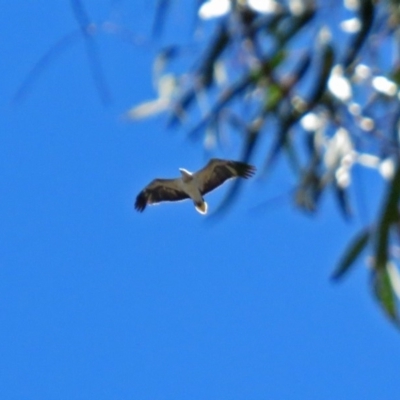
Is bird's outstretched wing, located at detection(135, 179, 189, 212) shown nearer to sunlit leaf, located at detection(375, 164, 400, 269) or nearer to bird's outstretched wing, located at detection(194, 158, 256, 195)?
bird's outstretched wing, located at detection(194, 158, 256, 195)

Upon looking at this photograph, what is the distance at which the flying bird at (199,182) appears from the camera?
1.68 m

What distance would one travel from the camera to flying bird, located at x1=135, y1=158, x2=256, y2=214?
1685 millimetres

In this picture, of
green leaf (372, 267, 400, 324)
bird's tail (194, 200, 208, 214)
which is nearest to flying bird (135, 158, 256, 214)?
bird's tail (194, 200, 208, 214)

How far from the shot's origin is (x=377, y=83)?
163 centimetres

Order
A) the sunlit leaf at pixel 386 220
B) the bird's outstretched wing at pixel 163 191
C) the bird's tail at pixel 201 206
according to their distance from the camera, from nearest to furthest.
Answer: the sunlit leaf at pixel 386 220 → the bird's tail at pixel 201 206 → the bird's outstretched wing at pixel 163 191

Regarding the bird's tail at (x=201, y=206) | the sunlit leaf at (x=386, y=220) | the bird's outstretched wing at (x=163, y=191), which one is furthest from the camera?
the bird's outstretched wing at (x=163, y=191)

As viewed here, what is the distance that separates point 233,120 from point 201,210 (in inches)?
7.9

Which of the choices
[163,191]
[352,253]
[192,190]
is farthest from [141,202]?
[352,253]

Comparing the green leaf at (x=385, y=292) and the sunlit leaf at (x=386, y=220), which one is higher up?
the sunlit leaf at (x=386, y=220)

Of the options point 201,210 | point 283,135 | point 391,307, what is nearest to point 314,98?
point 283,135

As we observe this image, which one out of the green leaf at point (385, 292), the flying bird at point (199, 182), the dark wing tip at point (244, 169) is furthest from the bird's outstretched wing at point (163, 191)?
the green leaf at point (385, 292)

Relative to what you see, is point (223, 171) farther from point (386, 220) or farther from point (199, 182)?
point (386, 220)

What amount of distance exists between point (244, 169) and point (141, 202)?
9.7 inches

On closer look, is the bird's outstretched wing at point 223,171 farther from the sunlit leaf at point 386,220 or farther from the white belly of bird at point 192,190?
the sunlit leaf at point 386,220
